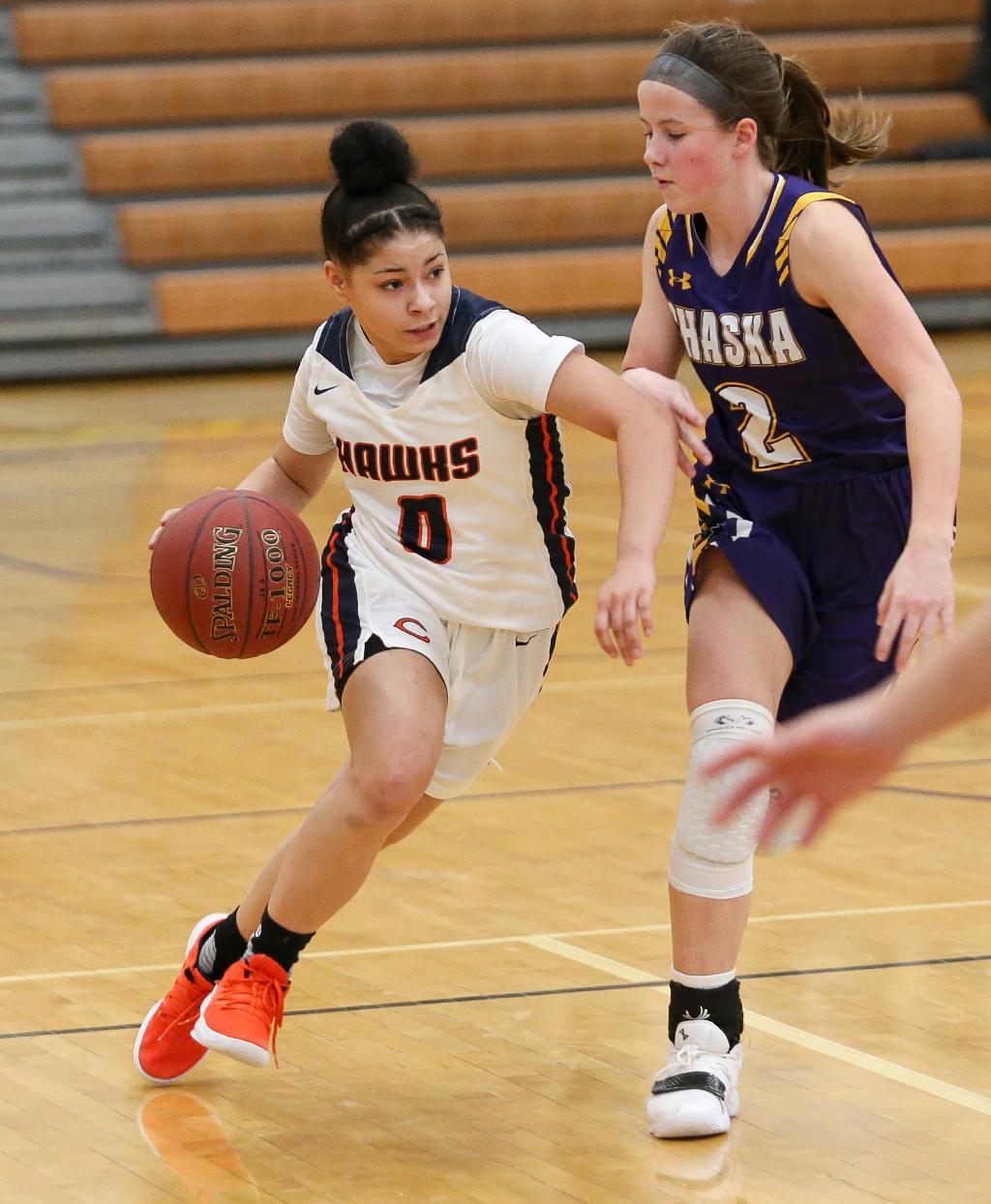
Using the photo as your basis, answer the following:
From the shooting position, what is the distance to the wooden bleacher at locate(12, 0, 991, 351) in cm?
1343

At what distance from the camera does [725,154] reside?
308 cm

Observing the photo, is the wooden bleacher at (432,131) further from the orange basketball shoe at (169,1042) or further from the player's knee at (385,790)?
the player's knee at (385,790)

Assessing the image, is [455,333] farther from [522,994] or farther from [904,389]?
[522,994]

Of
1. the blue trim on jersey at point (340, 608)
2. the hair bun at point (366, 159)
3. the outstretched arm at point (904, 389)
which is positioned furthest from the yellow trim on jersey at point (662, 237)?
the blue trim on jersey at point (340, 608)

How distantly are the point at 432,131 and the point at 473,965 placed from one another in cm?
1080

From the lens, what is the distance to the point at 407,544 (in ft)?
10.5

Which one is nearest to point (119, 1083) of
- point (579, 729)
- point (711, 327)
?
point (711, 327)

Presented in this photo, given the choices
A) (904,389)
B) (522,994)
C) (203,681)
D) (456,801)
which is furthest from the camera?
(203,681)

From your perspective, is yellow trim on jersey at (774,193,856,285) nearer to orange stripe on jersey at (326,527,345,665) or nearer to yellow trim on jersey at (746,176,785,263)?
yellow trim on jersey at (746,176,785,263)

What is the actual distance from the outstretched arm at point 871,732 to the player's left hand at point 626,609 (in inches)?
50.9

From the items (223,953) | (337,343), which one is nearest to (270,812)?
(223,953)

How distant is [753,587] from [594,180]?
11.5 meters

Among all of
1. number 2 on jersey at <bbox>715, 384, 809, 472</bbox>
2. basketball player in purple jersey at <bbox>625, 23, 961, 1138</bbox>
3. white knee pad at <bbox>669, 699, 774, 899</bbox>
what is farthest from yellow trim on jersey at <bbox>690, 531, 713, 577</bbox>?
white knee pad at <bbox>669, 699, 774, 899</bbox>

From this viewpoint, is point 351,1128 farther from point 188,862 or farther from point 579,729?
point 579,729
